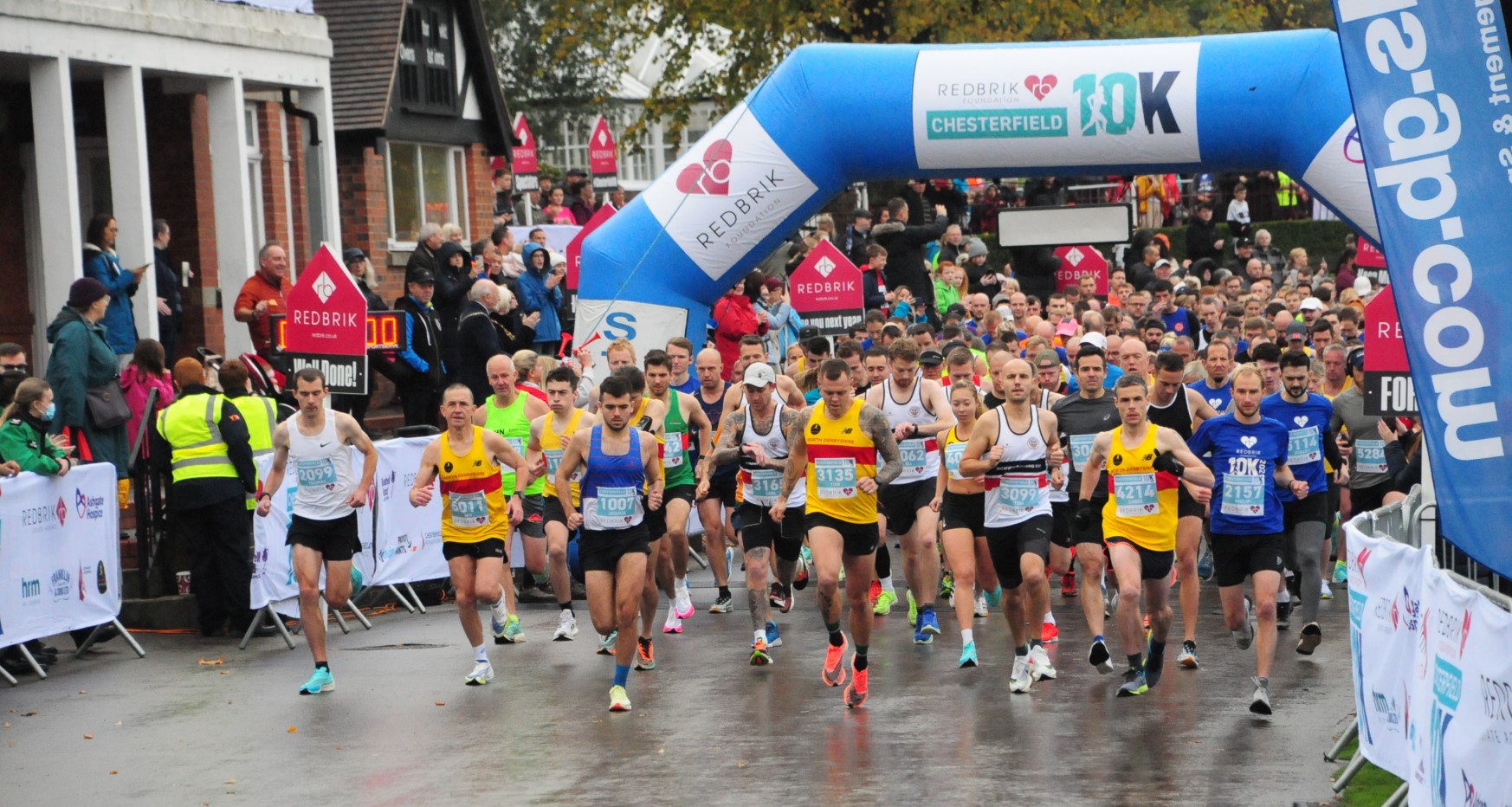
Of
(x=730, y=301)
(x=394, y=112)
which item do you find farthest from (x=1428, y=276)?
(x=394, y=112)

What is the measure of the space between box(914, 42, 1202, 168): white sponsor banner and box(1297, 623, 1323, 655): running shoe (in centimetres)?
377

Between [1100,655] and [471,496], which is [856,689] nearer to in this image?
[1100,655]

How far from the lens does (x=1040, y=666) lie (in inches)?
469

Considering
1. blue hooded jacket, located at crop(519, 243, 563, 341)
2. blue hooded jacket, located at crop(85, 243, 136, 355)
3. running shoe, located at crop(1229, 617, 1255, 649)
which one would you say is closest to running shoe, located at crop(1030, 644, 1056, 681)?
running shoe, located at crop(1229, 617, 1255, 649)

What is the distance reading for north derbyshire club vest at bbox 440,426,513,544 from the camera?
1256 centimetres

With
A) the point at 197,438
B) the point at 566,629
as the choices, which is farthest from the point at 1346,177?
the point at 197,438

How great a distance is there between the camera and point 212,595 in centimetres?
1464

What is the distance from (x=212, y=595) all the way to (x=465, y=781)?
568 centimetres

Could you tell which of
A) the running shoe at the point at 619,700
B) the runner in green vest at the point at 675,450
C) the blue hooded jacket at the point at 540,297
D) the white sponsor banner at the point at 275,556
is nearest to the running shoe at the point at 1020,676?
the running shoe at the point at 619,700

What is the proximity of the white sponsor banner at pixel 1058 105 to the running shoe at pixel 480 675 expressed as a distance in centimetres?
502

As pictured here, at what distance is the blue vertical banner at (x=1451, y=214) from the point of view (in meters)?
7.25

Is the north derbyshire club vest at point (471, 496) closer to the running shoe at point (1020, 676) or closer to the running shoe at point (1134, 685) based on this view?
the running shoe at point (1020, 676)

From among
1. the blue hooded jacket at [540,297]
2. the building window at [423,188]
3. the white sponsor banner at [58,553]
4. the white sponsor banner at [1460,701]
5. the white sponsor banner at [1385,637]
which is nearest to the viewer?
the white sponsor banner at [1460,701]

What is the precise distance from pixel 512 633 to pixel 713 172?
12.2ft
